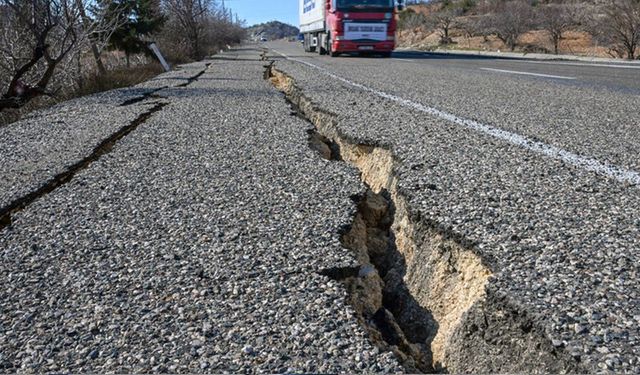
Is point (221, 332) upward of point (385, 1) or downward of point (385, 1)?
downward

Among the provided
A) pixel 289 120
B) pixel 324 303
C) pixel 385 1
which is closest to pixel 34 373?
pixel 324 303

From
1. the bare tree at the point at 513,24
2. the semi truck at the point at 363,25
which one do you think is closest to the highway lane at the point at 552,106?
the semi truck at the point at 363,25

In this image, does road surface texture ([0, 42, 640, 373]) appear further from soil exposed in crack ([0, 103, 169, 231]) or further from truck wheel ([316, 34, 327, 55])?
truck wheel ([316, 34, 327, 55])

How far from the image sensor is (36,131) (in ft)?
14.5

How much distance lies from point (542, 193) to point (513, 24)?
29.5 metres

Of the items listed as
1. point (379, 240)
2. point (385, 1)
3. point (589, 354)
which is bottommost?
point (379, 240)

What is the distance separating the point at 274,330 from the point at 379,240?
1.09 meters

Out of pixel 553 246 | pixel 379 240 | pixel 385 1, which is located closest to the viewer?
pixel 553 246

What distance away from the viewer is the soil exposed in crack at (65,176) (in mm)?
2404

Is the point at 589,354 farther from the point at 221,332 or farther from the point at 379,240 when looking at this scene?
the point at 379,240

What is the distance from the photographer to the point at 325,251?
1883 mm

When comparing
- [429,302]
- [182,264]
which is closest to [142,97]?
[182,264]

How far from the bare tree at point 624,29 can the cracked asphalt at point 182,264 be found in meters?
Result: 17.2

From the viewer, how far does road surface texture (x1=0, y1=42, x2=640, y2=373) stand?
53.2 inches
